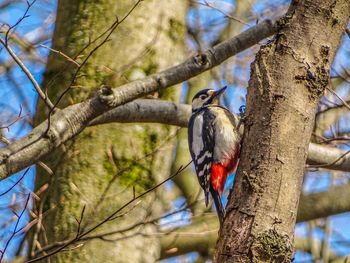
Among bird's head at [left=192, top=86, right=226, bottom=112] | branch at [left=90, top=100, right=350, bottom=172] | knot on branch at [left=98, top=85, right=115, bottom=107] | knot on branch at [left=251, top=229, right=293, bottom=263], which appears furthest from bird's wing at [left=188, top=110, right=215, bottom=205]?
knot on branch at [left=251, top=229, right=293, bottom=263]

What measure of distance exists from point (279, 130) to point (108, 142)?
7.71ft

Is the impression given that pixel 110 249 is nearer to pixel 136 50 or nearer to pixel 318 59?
pixel 136 50

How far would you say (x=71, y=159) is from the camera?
533cm

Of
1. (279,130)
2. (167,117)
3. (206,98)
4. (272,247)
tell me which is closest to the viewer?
(272,247)

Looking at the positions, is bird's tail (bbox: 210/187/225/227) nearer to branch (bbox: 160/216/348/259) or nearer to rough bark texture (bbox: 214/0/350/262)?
branch (bbox: 160/216/348/259)

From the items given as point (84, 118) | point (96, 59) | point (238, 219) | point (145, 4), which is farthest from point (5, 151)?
point (145, 4)

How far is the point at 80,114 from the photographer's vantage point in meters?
3.67

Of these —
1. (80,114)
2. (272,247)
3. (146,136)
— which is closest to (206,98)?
(146,136)

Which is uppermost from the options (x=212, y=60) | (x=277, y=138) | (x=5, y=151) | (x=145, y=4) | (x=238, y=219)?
(x=145, y=4)

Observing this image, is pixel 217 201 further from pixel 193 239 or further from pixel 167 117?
pixel 193 239

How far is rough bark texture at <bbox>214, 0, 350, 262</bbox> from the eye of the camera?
3.08 meters

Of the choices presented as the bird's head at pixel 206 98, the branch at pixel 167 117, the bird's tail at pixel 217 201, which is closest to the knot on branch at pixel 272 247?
the bird's tail at pixel 217 201

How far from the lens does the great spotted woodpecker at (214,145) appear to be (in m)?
4.77

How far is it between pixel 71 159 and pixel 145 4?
148 centimetres
